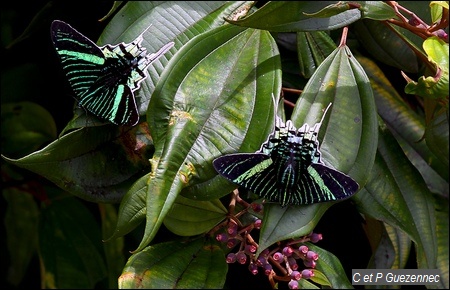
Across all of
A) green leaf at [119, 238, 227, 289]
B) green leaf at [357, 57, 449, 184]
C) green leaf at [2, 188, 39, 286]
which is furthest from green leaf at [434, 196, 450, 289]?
green leaf at [2, 188, 39, 286]

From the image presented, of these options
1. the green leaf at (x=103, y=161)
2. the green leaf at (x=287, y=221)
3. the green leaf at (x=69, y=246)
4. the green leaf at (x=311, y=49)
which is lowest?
the green leaf at (x=69, y=246)

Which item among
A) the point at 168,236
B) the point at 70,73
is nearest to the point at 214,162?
the point at 70,73

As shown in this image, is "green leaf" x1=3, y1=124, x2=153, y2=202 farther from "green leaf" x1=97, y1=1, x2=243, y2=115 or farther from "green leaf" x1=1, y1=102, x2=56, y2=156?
"green leaf" x1=1, y1=102, x2=56, y2=156

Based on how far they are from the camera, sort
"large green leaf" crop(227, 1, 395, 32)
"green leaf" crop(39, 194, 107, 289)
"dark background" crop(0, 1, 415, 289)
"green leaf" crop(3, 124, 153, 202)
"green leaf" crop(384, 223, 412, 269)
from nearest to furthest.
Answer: "large green leaf" crop(227, 1, 395, 32), "green leaf" crop(3, 124, 153, 202), "green leaf" crop(384, 223, 412, 269), "dark background" crop(0, 1, 415, 289), "green leaf" crop(39, 194, 107, 289)

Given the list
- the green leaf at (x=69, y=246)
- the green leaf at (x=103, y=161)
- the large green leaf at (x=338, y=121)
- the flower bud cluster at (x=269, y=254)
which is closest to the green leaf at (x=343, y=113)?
the large green leaf at (x=338, y=121)

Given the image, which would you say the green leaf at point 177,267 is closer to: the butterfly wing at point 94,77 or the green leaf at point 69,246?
the butterfly wing at point 94,77

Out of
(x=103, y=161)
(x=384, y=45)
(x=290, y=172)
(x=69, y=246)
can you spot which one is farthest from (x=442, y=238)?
(x=69, y=246)

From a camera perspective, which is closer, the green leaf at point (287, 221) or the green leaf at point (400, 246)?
the green leaf at point (287, 221)
